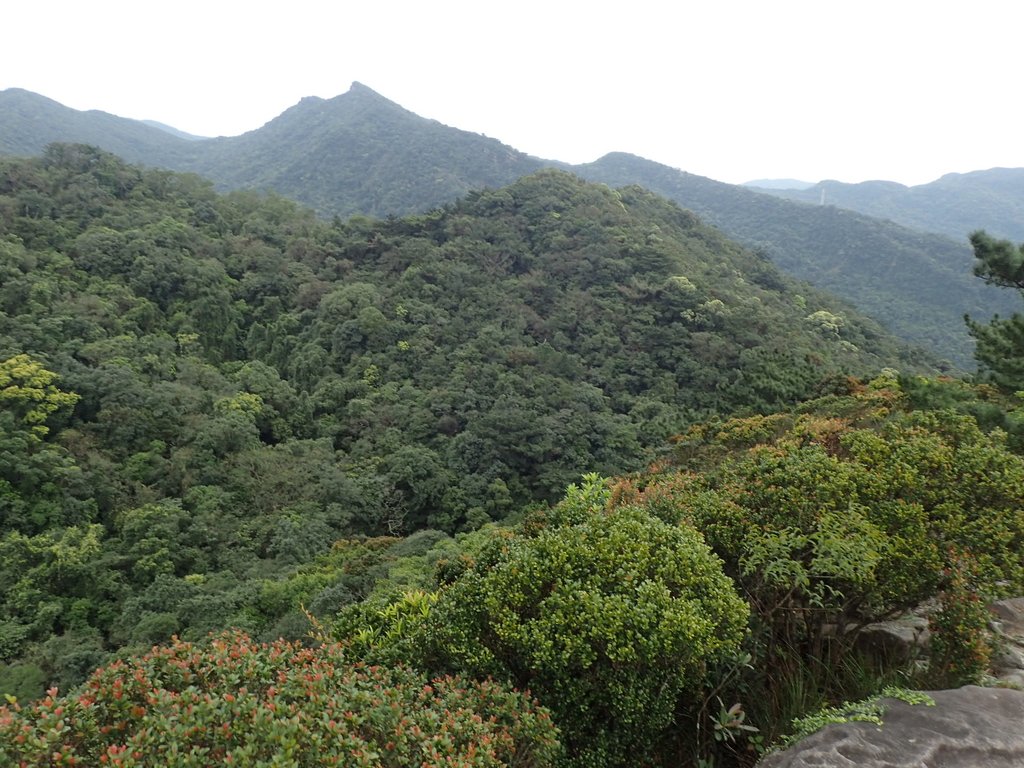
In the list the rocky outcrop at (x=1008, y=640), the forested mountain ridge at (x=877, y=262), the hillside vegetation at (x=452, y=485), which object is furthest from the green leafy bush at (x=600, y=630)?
the forested mountain ridge at (x=877, y=262)

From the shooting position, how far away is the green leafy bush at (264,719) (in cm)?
182

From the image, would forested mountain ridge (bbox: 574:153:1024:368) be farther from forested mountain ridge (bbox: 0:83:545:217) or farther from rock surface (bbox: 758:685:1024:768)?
rock surface (bbox: 758:685:1024:768)

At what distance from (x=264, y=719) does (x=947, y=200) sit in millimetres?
149023

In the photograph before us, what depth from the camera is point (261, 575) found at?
16312 millimetres

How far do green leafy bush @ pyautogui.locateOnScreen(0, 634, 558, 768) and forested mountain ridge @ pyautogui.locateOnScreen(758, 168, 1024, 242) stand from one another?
10793 cm

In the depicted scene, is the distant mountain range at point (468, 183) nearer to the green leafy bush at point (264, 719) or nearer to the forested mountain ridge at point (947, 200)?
the forested mountain ridge at point (947, 200)

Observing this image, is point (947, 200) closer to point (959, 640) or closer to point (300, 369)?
point (300, 369)

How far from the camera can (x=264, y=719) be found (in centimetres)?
189

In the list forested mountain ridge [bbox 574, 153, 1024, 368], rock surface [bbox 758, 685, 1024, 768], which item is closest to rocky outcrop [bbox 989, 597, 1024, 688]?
rock surface [bbox 758, 685, 1024, 768]

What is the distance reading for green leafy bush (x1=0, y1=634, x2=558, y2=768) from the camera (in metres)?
1.82

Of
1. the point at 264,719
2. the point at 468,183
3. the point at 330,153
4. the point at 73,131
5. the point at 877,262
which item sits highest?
the point at 330,153

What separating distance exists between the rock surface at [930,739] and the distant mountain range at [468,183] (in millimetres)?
52674

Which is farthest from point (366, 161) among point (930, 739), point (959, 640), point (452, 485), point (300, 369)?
point (930, 739)

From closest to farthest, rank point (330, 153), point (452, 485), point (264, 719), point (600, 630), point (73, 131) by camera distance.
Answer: point (264, 719), point (600, 630), point (452, 485), point (73, 131), point (330, 153)
